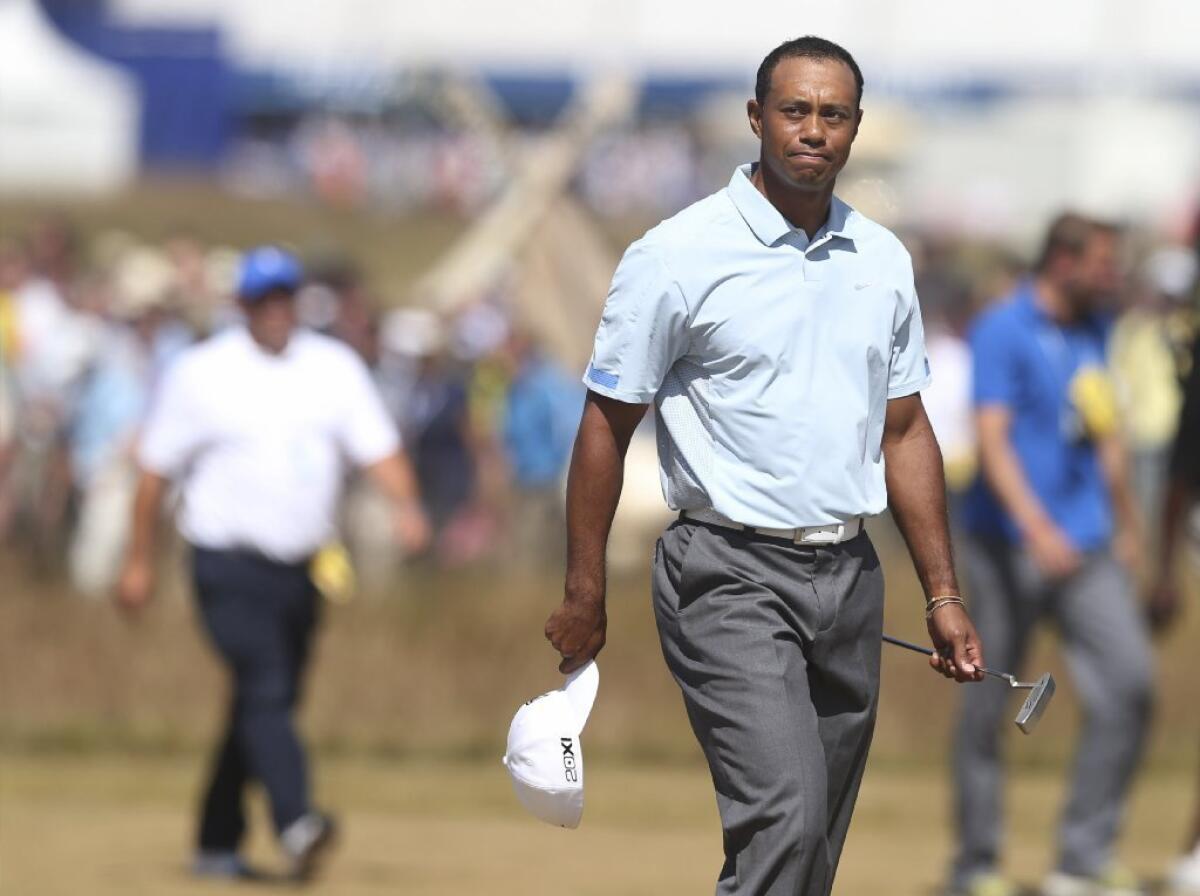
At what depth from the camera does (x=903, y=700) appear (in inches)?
560

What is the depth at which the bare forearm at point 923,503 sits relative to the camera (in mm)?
6234

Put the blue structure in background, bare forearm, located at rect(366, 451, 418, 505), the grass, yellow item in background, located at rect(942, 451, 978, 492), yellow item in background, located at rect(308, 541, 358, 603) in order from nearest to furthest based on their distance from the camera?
1. yellow item in background, located at rect(308, 541, 358, 603)
2. bare forearm, located at rect(366, 451, 418, 505)
3. the grass
4. yellow item in background, located at rect(942, 451, 978, 492)
5. the blue structure in background

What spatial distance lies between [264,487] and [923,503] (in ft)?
12.6

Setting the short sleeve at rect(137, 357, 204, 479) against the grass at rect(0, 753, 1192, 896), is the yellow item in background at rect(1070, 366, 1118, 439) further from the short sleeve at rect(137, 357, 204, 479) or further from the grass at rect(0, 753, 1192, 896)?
the short sleeve at rect(137, 357, 204, 479)

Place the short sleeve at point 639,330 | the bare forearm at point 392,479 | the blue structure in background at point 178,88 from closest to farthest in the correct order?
1. the short sleeve at point 639,330
2. the bare forearm at point 392,479
3. the blue structure in background at point 178,88

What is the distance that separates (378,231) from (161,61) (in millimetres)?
10992

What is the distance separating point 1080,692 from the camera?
9.55 m

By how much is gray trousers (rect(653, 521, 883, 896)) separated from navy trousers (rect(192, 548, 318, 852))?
3.52 meters

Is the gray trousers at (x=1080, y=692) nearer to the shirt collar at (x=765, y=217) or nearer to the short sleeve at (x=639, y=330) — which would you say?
the shirt collar at (x=765, y=217)

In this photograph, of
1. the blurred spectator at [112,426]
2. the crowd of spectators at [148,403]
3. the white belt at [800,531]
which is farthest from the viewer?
the crowd of spectators at [148,403]

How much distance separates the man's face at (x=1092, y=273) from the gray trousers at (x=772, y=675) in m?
3.43

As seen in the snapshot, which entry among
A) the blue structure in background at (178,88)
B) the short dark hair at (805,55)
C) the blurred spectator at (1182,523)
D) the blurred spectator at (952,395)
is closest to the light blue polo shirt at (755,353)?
the short dark hair at (805,55)

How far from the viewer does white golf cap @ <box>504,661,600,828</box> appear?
6164 millimetres

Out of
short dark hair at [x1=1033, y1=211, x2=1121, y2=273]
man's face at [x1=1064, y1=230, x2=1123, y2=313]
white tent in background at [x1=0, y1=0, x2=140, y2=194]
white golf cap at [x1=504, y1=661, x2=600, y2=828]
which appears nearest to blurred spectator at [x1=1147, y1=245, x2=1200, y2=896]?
man's face at [x1=1064, y1=230, x2=1123, y2=313]
